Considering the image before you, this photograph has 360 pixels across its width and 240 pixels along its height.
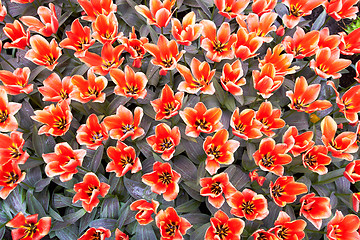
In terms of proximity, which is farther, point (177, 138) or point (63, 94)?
point (63, 94)

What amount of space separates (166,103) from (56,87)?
735mm

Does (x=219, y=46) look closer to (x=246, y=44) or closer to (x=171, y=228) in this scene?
(x=246, y=44)

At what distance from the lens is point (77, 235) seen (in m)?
1.88

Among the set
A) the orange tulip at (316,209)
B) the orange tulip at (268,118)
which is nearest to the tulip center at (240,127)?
the orange tulip at (268,118)

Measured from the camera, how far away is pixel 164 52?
1.86 m

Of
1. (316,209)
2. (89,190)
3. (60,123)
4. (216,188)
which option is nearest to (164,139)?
(216,188)

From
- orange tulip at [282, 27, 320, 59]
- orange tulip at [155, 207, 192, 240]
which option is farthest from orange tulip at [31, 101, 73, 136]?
orange tulip at [282, 27, 320, 59]

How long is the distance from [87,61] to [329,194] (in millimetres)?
1854

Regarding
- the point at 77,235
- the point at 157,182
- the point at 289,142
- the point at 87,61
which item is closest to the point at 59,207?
the point at 77,235

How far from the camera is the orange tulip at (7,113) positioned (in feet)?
5.50

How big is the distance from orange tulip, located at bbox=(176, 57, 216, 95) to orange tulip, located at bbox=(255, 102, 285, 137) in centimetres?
35

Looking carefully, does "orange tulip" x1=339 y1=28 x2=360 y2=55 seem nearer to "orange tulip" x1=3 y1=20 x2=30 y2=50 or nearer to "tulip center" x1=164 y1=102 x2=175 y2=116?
"tulip center" x1=164 y1=102 x2=175 y2=116

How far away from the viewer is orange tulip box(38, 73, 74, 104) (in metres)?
1.78

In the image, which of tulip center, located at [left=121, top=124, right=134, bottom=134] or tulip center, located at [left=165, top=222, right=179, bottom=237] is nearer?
tulip center, located at [left=165, top=222, right=179, bottom=237]
